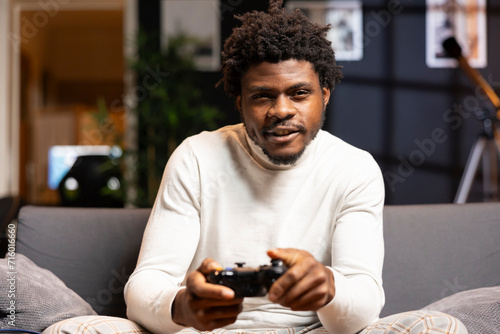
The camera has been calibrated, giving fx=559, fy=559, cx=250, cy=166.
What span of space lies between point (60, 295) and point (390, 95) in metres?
3.70

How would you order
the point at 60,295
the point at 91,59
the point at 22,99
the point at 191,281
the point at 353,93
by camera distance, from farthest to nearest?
the point at 91,59, the point at 22,99, the point at 353,93, the point at 60,295, the point at 191,281

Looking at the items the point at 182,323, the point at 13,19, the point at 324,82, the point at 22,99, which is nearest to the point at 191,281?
the point at 182,323

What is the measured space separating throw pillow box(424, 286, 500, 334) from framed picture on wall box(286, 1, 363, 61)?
10.9 ft

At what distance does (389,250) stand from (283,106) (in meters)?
0.73

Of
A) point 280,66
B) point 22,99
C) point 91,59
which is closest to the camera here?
point 280,66

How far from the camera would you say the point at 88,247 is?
1.85 metres

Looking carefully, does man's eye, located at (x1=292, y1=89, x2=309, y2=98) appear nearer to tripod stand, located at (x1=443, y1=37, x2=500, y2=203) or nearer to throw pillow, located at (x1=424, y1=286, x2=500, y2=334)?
throw pillow, located at (x1=424, y1=286, x2=500, y2=334)

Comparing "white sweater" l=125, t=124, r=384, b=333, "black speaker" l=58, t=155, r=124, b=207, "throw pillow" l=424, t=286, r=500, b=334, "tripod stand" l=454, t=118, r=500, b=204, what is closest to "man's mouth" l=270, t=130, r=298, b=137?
"white sweater" l=125, t=124, r=384, b=333

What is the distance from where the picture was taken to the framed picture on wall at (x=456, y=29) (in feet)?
15.3

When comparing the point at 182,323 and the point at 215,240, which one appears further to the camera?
the point at 215,240

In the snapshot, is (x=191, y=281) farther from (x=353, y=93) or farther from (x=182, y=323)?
(x=353, y=93)

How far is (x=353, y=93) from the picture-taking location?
467cm

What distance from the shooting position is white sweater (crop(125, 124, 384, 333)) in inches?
52.6

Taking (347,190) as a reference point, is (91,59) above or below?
above
